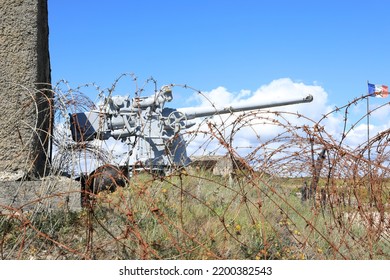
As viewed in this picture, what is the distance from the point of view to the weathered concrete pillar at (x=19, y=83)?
16.3ft

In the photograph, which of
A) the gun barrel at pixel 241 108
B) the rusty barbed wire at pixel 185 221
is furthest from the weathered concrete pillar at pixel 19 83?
the gun barrel at pixel 241 108

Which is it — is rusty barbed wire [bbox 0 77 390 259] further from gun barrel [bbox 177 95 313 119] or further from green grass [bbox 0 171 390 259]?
gun barrel [bbox 177 95 313 119]

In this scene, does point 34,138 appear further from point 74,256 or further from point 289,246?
point 289,246

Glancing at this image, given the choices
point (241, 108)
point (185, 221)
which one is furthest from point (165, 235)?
point (241, 108)

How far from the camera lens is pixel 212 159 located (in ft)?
39.7

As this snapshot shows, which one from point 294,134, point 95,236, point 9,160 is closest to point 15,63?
point 9,160

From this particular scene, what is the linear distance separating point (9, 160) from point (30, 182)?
329 mm

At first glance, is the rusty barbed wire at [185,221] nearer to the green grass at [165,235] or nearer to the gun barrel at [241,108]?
the green grass at [165,235]

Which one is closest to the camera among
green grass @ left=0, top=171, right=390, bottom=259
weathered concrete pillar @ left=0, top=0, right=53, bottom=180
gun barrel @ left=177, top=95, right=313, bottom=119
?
green grass @ left=0, top=171, right=390, bottom=259

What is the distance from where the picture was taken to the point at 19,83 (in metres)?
5.11

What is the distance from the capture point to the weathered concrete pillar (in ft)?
16.3

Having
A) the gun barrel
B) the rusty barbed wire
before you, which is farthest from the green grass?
the gun barrel

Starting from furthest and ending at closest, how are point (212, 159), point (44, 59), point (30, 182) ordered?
point (212, 159) < point (44, 59) < point (30, 182)

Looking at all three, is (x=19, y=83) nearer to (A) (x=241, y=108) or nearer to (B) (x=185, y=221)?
(B) (x=185, y=221)
